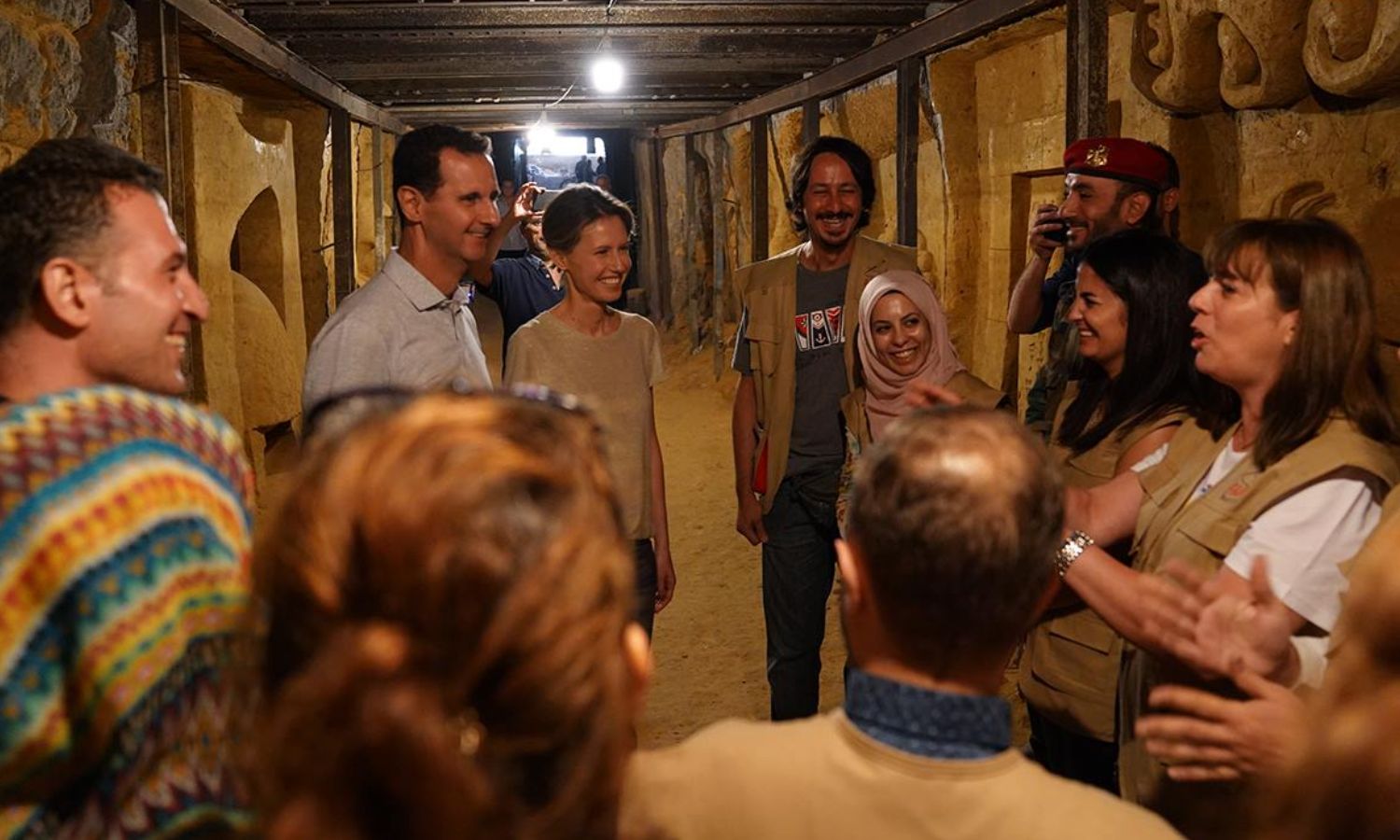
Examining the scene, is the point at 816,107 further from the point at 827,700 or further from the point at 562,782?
the point at 562,782

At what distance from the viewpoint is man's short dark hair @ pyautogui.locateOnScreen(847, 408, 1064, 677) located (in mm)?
1222

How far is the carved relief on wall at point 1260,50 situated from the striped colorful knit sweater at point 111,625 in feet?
11.4

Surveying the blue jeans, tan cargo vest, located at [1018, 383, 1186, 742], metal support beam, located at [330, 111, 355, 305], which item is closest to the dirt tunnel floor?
the blue jeans

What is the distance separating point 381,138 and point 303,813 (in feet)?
38.4

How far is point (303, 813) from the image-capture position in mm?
772

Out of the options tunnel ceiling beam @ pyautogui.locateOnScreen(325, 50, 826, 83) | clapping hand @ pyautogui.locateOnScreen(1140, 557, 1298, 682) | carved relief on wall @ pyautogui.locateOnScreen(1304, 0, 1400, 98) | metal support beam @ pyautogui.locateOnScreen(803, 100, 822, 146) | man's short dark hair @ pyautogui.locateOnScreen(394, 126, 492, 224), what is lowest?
clapping hand @ pyautogui.locateOnScreen(1140, 557, 1298, 682)

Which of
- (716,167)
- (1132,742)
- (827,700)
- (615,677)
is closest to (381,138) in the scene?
(716,167)

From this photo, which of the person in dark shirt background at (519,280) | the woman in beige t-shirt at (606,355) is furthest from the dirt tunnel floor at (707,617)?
the person in dark shirt background at (519,280)

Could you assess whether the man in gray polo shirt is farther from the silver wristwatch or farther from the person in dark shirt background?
the silver wristwatch

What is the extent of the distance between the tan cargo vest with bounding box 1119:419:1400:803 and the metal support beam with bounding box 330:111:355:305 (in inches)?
297

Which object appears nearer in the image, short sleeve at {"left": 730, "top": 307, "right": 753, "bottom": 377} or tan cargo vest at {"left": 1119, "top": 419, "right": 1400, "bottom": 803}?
tan cargo vest at {"left": 1119, "top": 419, "right": 1400, "bottom": 803}

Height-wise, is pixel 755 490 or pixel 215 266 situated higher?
pixel 215 266

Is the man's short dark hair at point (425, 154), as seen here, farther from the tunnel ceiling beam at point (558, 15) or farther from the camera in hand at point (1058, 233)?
the tunnel ceiling beam at point (558, 15)

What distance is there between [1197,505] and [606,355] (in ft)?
6.27
